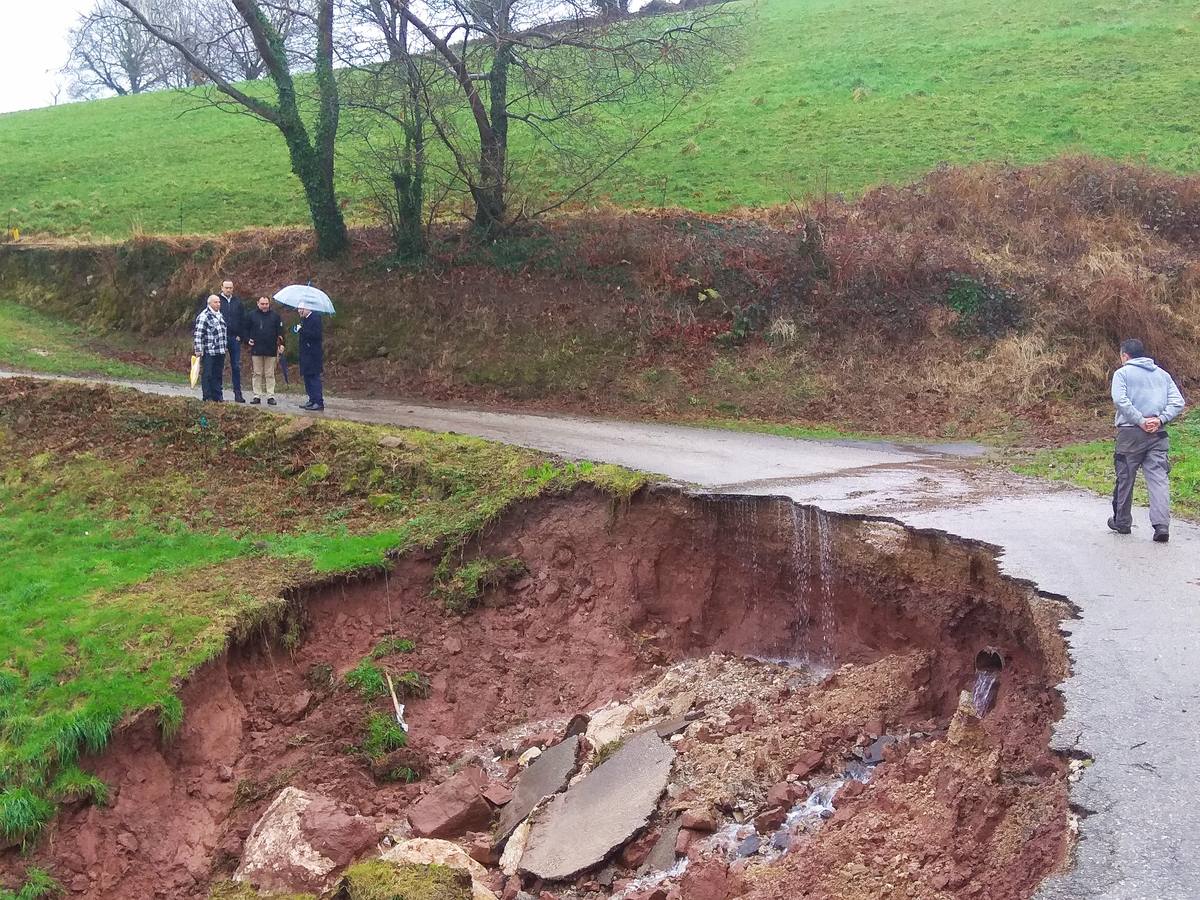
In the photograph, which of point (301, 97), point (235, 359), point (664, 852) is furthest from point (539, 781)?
point (301, 97)

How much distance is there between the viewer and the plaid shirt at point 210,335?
14047mm

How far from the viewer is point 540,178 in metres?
24.3

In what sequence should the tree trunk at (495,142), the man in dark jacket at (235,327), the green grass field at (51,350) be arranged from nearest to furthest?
the man in dark jacket at (235,327)
the green grass field at (51,350)
the tree trunk at (495,142)

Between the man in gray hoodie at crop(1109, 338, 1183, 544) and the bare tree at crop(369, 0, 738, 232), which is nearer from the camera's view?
the man in gray hoodie at crop(1109, 338, 1183, 544)

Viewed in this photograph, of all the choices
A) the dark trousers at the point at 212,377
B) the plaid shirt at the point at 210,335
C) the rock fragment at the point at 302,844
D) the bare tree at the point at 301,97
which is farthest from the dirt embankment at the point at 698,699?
the bare tree at the point at 301,97

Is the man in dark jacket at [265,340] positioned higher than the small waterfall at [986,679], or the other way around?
the man in dark jacket at [265,340]

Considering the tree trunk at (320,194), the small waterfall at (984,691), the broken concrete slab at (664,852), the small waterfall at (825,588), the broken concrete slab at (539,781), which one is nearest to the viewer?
the broken concrete slab at (664,852)

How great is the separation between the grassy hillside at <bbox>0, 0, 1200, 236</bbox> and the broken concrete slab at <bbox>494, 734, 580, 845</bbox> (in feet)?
54.9

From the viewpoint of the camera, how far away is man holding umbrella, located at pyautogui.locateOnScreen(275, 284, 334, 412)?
14.1 meters

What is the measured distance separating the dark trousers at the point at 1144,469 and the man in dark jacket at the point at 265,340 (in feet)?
38.6

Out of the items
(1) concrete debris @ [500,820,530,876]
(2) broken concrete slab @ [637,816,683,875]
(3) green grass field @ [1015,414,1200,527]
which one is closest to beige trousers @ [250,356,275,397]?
(1) concrete debris @ [500,820,530,876]

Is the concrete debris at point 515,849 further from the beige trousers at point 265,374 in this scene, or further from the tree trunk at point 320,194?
the tree trunk at point 320,194

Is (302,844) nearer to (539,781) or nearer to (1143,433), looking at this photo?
(539,781)

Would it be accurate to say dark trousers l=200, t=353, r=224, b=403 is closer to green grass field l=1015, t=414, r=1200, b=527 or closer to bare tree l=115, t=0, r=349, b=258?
bare tree l=115, t=0, r=349, b=258
